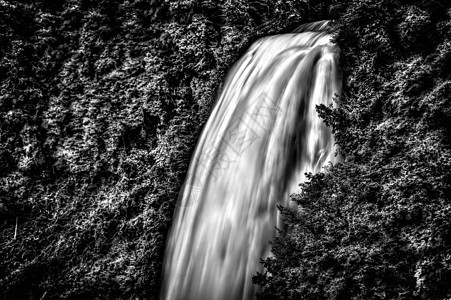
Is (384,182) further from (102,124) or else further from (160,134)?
(102,124)

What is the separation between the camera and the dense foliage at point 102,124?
3334mm

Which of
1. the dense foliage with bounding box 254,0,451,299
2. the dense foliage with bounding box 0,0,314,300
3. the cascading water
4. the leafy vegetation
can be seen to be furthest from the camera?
the dense foliage with bounding box 0,0,314,300

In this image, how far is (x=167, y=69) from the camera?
3.84 metres

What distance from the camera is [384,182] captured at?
67.9 inches

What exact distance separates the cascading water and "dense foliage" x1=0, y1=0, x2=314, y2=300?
311 millimetres

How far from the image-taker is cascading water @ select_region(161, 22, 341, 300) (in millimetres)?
2693

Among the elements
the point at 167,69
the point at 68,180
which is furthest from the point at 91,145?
the point at 167,69

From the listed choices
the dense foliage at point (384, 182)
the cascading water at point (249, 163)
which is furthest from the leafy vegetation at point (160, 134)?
the cascading water at point (249, 163)

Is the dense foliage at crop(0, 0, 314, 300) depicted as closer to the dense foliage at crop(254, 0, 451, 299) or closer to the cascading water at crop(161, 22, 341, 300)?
the cascading water at crop(161, 22, 341, 300)

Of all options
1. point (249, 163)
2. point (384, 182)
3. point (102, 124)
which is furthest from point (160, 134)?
point (384, 182)

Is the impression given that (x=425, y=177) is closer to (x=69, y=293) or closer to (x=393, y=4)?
(x=393, y=4)

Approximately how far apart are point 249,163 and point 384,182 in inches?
58.7

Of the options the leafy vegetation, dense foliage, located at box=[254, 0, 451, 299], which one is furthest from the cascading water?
dense foliage, located at box=[254, 0, 451, 299]

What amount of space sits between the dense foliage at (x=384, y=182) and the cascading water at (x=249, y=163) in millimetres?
478
